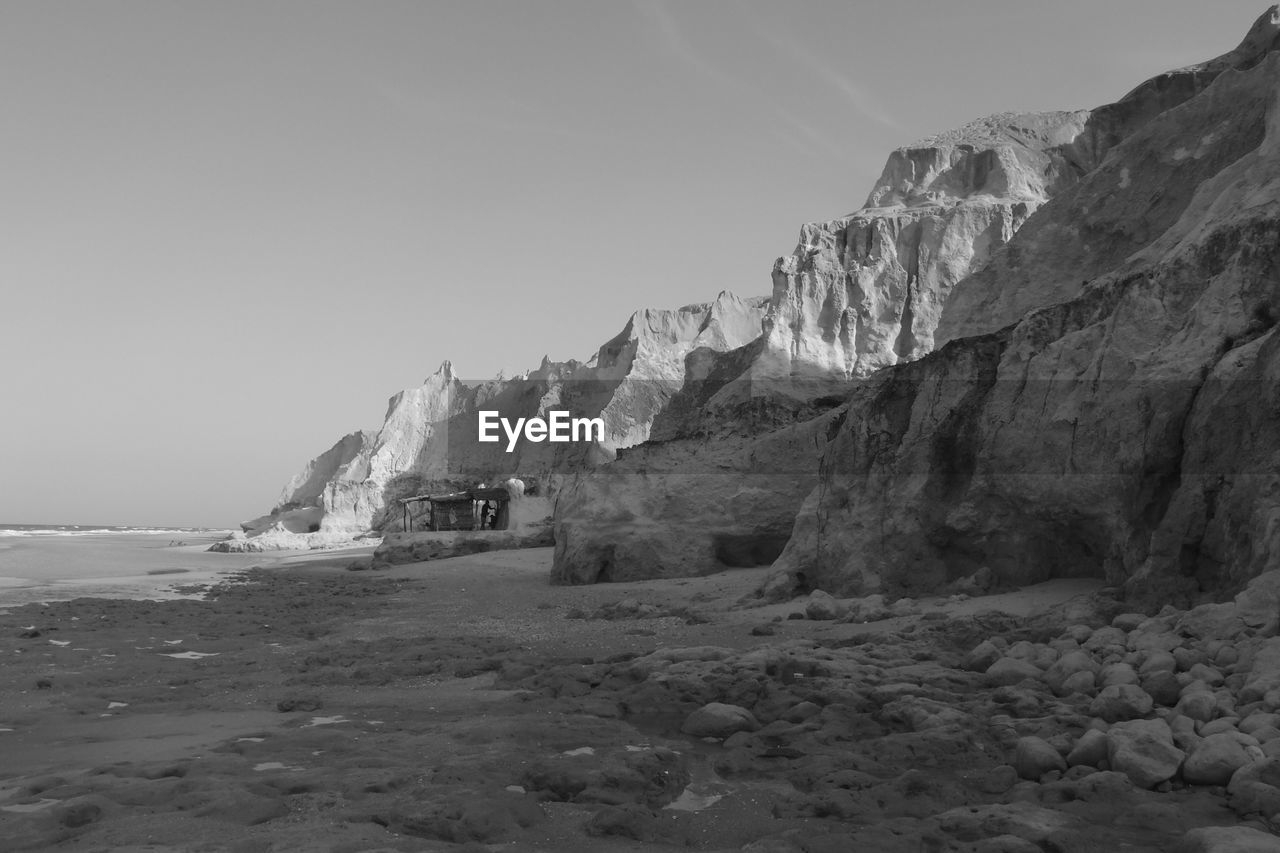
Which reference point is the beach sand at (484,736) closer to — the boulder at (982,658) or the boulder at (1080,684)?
the boulder at (982,658)

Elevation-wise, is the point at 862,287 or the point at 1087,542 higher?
the point at 862,287

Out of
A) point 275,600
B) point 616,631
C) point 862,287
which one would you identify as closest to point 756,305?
point 862,287

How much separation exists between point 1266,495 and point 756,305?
67326mm

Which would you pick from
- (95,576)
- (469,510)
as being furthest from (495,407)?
(95,576)

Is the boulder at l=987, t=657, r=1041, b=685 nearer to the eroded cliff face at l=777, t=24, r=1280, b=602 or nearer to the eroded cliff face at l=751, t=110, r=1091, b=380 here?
the eroded cliff face at l=777, t=24, r=1280, b=602

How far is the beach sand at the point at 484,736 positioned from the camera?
399 cm

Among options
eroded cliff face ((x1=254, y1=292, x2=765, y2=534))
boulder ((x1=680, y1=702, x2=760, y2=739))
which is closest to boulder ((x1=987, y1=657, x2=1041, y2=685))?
boulder ((x1=680, y1=702, x2=760, y2=739))

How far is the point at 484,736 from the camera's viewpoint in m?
5.54

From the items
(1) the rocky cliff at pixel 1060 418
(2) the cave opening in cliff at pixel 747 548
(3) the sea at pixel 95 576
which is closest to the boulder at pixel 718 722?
(1) the rocky cliff at pixel 1060 418

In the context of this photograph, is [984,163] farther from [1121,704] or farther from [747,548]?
[1121,704]

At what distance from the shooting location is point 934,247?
1594 inches

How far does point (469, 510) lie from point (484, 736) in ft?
132

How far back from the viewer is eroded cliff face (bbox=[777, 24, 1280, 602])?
27.5ft

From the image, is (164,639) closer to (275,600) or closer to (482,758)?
(275,600)
